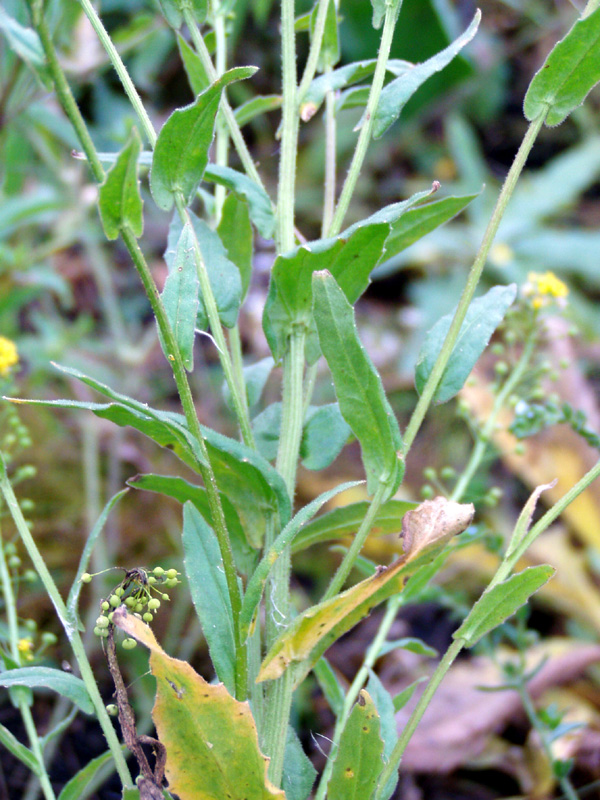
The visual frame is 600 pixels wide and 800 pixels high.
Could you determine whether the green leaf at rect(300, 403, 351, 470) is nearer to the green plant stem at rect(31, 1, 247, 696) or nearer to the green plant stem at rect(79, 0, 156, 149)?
the green plant stem at rect(31, 1, 247, 696)

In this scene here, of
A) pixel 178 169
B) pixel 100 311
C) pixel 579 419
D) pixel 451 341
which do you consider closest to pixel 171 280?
pixel 178 169

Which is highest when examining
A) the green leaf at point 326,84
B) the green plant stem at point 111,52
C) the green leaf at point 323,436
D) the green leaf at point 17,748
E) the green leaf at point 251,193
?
the green plant stem at point 111,52

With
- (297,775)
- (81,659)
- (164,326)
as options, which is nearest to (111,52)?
(164,326)

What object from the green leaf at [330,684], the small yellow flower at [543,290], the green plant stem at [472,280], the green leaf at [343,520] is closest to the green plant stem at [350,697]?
the green leaf at [330,684]

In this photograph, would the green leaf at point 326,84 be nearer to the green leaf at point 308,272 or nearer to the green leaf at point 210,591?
the green leaf at point 308,272

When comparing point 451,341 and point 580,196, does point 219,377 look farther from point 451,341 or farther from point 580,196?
point 580,196

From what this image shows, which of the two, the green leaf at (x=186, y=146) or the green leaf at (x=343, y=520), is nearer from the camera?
the green leaf at (x=186, y=146)

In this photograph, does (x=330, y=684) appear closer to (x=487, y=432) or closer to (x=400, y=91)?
(x=487, y=432)

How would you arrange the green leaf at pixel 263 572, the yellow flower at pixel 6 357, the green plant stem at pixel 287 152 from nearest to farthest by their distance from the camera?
the green leaf at pixel 263 572, the green plant stem at pixel 287 152, the yellow flower at pixel 6 357
